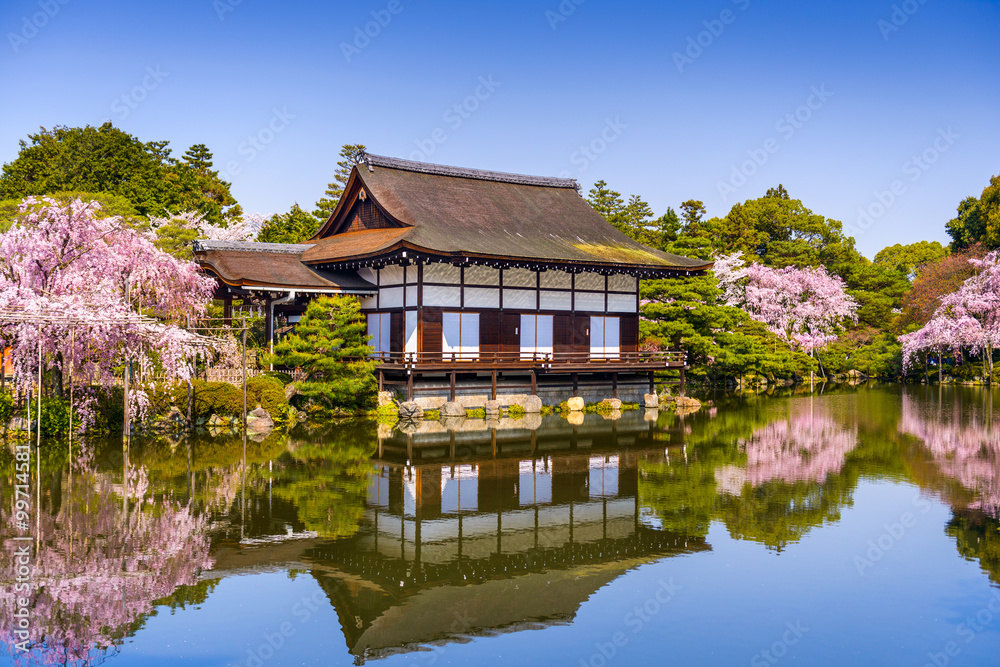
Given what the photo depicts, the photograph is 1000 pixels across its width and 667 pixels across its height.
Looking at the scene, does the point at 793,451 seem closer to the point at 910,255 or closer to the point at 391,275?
the point at 391,275

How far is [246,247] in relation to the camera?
29.5m

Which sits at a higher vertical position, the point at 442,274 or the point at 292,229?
the point at 292,229

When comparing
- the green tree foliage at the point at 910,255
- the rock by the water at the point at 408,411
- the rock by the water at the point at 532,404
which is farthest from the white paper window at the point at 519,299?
the green tree foliage at the point at 910,255

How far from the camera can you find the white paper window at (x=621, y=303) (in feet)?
102

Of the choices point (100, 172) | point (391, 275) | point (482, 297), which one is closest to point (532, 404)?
point (482, 297)

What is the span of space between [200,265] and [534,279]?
37.7ft

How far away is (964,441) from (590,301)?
13423 millimetres

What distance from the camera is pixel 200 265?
2791 centimetres

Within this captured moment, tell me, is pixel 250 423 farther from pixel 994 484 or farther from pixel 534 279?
pixel 994 484

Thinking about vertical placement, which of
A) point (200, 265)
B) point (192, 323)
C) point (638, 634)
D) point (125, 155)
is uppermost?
point (125, 155)

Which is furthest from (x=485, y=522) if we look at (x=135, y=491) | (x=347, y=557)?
(x=135, y=491)

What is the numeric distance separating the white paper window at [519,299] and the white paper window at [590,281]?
80.7 inches

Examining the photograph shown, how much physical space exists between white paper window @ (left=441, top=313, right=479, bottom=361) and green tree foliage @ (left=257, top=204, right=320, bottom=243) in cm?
1487

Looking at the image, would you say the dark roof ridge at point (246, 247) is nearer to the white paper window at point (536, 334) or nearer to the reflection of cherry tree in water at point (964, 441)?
the white paper window at point (536, 334)
